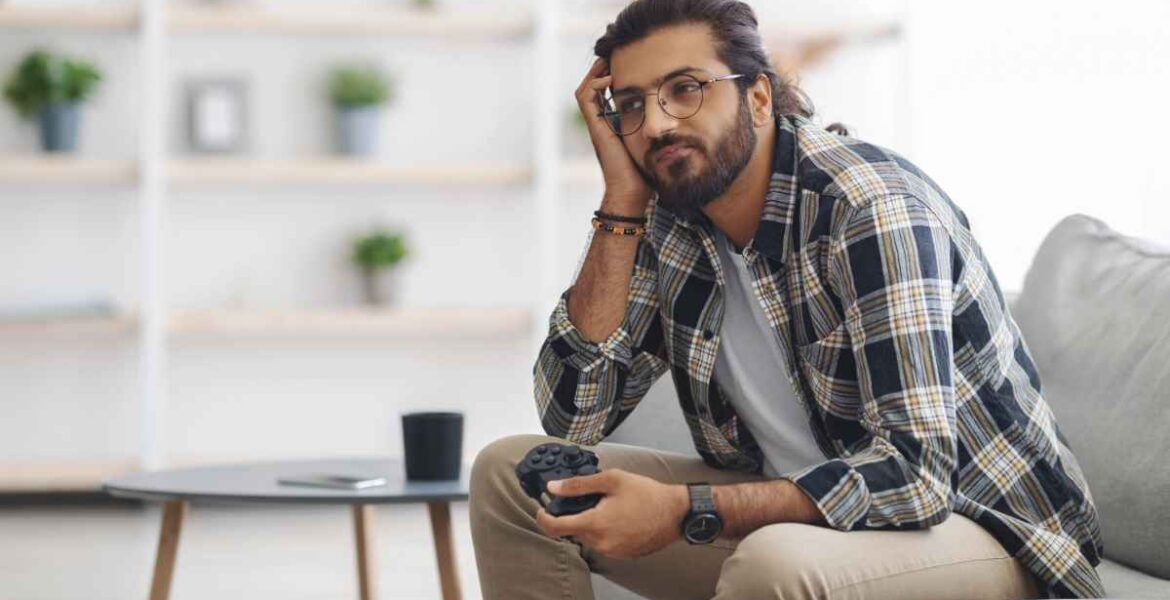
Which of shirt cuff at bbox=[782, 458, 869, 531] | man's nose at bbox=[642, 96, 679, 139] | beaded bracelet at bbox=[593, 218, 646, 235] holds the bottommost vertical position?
shirt cuff at bbox=[782, 458, 869, 531]

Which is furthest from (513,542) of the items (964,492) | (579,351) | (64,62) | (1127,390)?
(64,62)

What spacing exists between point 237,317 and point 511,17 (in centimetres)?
126

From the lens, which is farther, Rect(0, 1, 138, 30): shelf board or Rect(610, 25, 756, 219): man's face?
Rect(0, 1, 138, 30): shelf board

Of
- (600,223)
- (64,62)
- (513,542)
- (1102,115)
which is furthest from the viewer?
(64,62)

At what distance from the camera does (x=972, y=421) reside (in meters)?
1.52

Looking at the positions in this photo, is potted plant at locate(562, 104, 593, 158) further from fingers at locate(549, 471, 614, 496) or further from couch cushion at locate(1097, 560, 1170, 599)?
fingers at locate(549, 471, 614, 496)

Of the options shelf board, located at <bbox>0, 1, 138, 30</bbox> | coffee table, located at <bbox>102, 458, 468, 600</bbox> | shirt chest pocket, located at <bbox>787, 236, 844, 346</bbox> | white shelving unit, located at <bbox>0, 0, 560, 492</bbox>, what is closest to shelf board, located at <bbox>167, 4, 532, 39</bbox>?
white shelving unit, located at <bbox>0, 0, 560, 492</bbox>

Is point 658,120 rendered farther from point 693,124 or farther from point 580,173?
point 580,173

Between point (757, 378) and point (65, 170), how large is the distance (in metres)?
3.20

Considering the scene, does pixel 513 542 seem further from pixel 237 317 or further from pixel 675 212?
pixel 237 317

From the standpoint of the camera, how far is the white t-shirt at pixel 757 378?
1.67 m

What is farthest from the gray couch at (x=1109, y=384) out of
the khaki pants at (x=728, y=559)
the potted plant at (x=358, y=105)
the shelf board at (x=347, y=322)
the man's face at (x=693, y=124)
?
the potted plant at (x=358, y=105)

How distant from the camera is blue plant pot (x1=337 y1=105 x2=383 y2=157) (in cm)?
448

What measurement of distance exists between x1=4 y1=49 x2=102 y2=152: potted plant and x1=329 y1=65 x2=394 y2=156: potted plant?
731 mm
